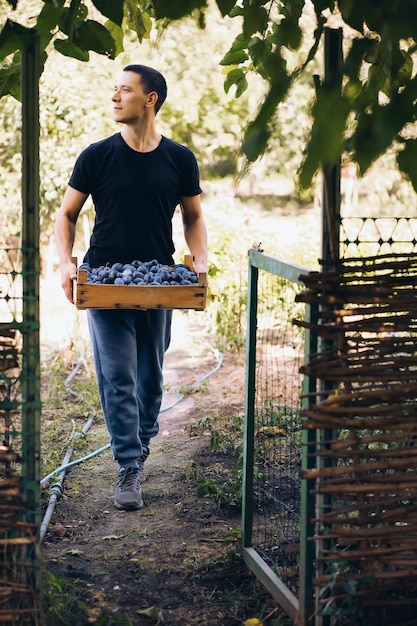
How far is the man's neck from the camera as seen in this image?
182 inches

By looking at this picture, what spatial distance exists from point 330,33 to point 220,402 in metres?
4.21

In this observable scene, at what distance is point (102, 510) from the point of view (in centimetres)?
460

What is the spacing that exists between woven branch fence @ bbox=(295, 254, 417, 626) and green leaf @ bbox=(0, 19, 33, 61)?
1104mm

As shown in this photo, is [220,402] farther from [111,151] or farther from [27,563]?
[27,563]

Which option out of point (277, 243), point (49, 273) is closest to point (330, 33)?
point (277, 243)

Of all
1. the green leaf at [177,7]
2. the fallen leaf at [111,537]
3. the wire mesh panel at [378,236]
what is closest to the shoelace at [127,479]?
the fallen leaf at [111,537]

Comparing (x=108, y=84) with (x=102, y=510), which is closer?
(x=102, y=510)

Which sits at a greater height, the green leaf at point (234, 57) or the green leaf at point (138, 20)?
the green leaf at point (138, 20)

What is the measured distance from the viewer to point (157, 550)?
404cm

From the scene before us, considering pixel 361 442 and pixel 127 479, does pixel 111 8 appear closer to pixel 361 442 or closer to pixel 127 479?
pixel 361 442

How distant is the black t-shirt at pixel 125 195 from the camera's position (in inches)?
179

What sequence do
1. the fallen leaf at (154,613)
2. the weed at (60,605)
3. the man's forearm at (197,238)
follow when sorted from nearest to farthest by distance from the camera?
1. the weed at (60,605)
2. the fallen leaf at (154,613)
3. the man's forearm at (197,238)

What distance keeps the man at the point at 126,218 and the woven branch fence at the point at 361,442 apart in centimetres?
182

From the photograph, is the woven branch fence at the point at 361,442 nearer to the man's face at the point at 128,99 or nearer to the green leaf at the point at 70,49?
the green leaf at the point at 70,49
